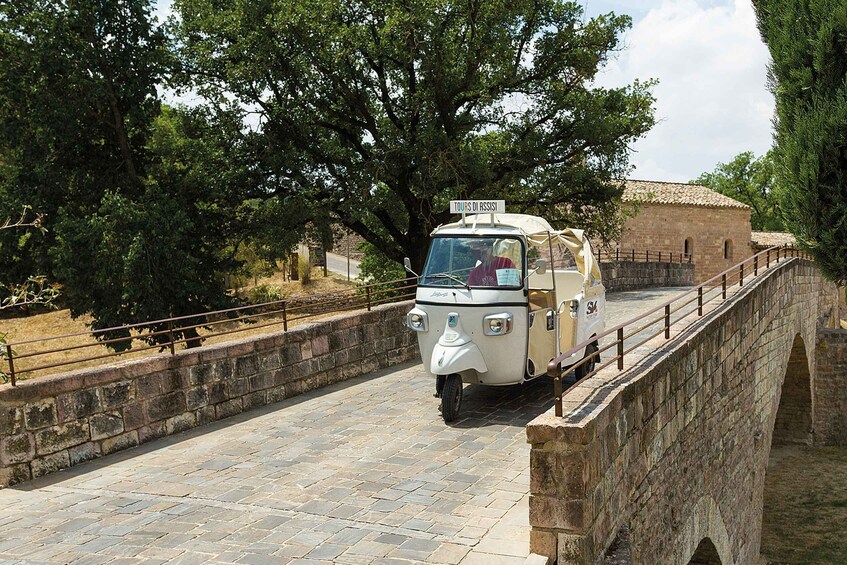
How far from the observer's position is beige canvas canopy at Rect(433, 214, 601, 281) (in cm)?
879

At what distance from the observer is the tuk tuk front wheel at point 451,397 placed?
831 centimetres

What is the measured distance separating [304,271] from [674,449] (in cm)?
2530

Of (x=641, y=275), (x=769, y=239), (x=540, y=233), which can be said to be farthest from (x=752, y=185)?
(x=540, y=233)

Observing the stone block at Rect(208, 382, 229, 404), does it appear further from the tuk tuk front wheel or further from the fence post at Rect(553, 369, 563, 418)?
the fence post at Rect(553, 369, 563, 418)

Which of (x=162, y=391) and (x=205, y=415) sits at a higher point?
(x=162, y=391)

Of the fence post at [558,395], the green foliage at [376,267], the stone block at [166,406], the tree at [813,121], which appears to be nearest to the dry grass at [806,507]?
the tree at [813,121]

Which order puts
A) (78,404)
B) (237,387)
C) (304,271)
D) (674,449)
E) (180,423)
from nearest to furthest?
(78,404), (674,449), (180,423), (237,387), (304,271)

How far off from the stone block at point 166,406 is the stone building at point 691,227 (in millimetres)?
31588

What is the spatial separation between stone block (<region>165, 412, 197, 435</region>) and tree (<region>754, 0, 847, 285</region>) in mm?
13415

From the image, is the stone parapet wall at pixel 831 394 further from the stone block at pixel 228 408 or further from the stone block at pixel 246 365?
the stone block at pixel 228 408

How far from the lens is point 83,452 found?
24.7 ft

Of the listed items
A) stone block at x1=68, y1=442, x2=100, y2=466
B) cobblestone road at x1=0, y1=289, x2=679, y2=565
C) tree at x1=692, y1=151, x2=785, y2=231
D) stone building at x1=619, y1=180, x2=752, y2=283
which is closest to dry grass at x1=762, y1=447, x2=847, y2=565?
cobblestone road at x1=0, y1=289, x2=679, y2=565

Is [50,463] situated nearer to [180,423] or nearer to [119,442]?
[119,442]

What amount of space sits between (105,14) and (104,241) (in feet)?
18.1
